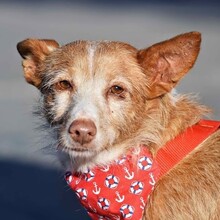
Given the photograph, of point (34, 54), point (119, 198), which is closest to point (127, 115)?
point (119, 198)

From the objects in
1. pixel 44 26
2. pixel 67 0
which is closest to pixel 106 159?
pixel 44 26

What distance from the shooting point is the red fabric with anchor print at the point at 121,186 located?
6.02 m

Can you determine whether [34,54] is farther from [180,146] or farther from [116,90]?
[180,146]

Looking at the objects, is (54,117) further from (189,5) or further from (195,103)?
(189,5)

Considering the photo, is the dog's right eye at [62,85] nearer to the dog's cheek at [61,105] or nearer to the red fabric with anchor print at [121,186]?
the dog's cheek at [61,105]

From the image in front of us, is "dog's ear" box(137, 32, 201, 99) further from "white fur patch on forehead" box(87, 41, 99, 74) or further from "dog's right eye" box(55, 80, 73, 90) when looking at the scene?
"dog's right eye" box(55, 80, 73, 90)

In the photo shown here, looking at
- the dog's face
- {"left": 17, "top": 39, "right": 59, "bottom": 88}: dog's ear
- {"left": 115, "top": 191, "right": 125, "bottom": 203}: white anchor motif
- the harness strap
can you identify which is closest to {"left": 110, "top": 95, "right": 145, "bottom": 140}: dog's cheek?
the dog's face

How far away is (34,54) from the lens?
256 inches

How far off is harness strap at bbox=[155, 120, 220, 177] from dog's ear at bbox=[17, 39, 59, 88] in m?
0.99

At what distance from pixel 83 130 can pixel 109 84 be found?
0.43 meters

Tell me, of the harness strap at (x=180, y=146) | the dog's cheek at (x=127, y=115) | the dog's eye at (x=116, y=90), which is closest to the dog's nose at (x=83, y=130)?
the dog's cheek at (x=127, y=115)

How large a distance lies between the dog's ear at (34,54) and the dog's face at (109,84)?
170 mm

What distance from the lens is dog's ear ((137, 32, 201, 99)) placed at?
6074mm

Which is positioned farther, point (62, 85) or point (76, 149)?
point (62, 85)
